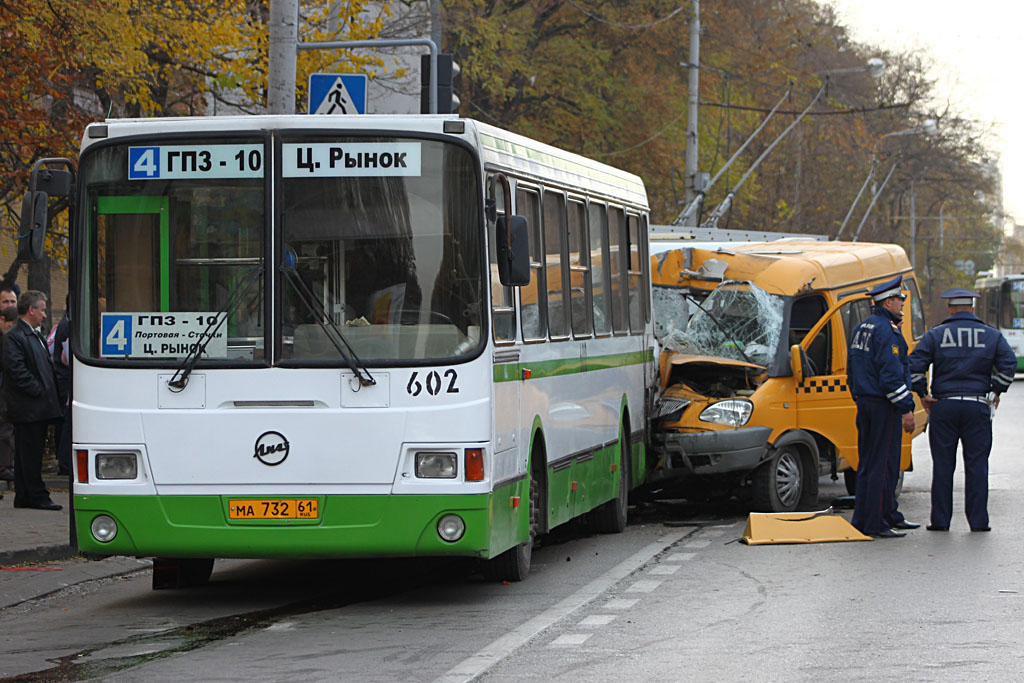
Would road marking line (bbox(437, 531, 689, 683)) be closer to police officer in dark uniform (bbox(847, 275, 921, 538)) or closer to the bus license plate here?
the bus license plate

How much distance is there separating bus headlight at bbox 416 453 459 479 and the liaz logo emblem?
74 cm

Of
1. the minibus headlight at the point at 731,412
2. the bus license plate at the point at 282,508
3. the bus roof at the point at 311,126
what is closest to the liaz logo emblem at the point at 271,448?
the bus license plate at the point at 282,508

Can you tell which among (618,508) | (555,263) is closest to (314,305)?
(555,263)

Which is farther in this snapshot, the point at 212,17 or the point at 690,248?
the point at 212,17

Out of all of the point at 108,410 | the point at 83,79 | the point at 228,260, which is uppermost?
the point at 83,79

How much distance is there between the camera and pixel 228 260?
31.7 ft

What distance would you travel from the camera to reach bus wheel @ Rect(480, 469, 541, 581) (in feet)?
34.7

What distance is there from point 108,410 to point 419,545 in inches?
74.5

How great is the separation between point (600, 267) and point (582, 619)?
4295 millimetres

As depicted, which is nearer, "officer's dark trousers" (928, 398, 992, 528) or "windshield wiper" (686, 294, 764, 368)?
"officer's dark trousers" (928, 398, 992, 528)

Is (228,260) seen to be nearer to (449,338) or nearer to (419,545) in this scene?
(449,338)

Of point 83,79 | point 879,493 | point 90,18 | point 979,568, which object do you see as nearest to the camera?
point 979,568

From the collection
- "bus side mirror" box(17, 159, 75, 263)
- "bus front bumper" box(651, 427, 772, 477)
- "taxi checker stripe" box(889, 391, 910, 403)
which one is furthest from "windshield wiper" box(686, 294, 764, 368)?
"bus side mirror" box(17, 159, 75, 263)

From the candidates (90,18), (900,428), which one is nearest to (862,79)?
(90,18)
